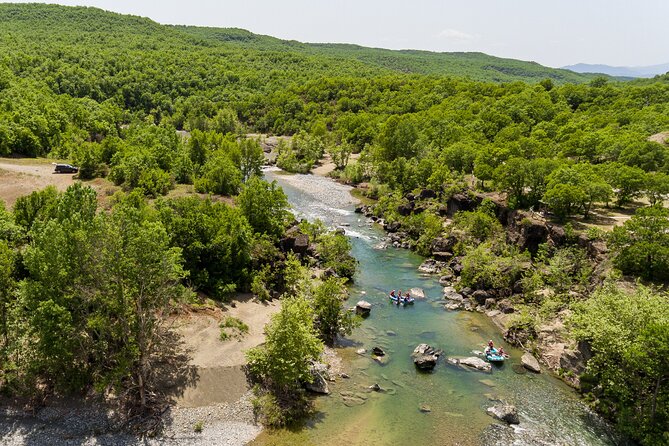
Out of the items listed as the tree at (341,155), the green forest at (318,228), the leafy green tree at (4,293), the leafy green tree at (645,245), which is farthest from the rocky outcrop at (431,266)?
the tree at (341,155)

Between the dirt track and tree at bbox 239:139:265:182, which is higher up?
tree at bbox 239:139:265:182

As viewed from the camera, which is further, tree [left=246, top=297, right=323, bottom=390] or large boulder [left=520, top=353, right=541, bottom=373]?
large boulder [left=520, top=353, right=541, bottom=373]

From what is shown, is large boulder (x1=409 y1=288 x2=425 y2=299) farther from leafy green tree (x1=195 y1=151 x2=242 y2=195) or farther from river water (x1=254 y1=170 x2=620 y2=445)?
leafy green tree (x1=195 y1=151 x2=242 y2=195)

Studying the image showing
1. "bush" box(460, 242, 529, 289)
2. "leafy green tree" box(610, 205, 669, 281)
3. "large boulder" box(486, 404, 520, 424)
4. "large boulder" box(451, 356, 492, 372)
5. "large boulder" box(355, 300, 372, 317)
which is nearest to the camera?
"large boulder" box(486, 404, 520, 424)

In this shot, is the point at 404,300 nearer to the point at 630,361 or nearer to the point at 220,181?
the point at 630,361

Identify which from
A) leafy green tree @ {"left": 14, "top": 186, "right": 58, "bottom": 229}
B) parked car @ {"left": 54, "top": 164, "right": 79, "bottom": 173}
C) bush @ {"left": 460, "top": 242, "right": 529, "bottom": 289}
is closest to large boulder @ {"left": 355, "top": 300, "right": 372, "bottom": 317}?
bush @ {"left": 460, "top": 242, "right": 529, "bottom": 289}

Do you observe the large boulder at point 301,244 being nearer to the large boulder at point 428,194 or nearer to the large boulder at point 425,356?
the large boulder at point 425,356

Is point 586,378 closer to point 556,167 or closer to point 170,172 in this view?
point 556,167

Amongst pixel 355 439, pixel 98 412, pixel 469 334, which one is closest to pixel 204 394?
pixel 98 412
